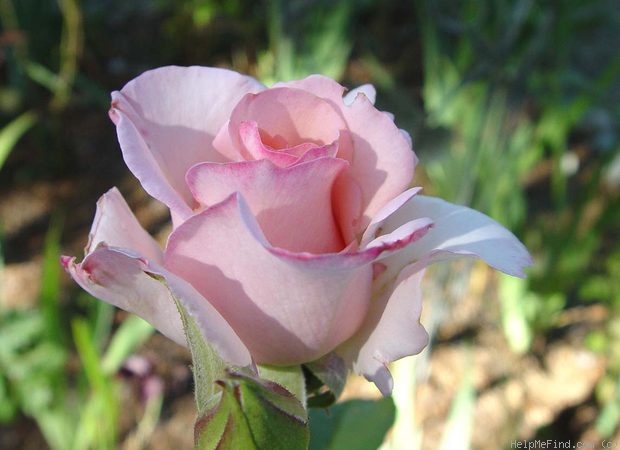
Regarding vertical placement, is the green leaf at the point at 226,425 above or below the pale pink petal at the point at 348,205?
below

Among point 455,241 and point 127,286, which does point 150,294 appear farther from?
point 455,241

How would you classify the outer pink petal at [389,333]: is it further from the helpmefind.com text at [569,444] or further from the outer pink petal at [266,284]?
the helpmefind.com text at [569,444]

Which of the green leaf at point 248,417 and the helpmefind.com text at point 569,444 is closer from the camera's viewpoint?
the green leaf at point 248,417

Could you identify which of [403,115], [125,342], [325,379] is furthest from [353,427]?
[125,342]

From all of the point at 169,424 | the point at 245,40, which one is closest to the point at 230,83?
the point at 169,424

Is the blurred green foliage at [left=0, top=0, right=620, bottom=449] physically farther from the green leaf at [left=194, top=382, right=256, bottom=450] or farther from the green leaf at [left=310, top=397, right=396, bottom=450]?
the green leaf at [left=194, top=382, right=256, bottom=450]

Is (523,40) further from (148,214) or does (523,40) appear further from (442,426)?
(148,214)

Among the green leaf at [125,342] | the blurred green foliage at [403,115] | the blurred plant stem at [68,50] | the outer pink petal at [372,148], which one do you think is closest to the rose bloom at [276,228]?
the outer pink petal at [372,148]
